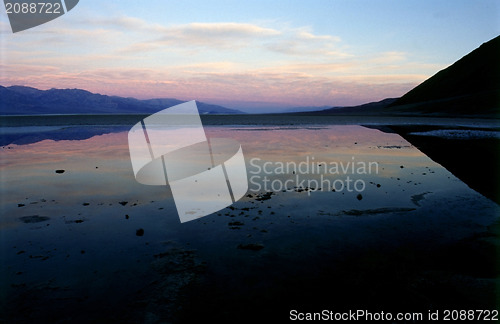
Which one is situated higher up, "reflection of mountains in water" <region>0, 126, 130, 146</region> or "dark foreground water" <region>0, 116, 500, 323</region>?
"reflection of mountains in water" <region>0, 126, 130, 146</region>

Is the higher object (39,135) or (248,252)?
(39,135)

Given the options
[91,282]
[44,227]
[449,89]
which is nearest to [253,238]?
[91,282]

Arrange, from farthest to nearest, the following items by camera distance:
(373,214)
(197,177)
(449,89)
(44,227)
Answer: (449,89) → (197,177) → (373,214) → (44,227)

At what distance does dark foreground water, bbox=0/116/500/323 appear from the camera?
5664 mm

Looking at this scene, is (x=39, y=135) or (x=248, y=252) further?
(x=39, y=135)

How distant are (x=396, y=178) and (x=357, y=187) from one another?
3.04m

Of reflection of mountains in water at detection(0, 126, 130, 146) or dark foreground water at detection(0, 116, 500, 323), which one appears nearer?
dark foreground water at detection(0, 116, 500, 323)

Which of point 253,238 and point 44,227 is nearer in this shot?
point 253,238

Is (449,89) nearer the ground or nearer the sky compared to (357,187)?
nearer the sky

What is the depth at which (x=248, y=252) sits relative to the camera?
7754 mm

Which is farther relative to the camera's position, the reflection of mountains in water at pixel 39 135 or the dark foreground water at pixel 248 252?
the reflection of mountains in water at pixel 39 135

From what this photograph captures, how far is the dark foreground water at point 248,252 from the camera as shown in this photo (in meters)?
5.66

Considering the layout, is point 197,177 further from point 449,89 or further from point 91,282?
point 449,89

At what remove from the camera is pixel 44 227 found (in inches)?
368
